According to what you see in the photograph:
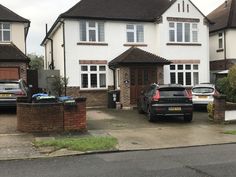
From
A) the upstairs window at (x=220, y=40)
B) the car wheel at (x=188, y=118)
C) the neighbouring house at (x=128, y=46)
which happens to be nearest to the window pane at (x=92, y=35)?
the neighbouring house at (x=128, y=46)

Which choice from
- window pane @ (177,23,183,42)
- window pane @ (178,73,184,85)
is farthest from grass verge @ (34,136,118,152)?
window pane @ (177,23,183,42)

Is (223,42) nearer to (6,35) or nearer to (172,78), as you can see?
(172,78)

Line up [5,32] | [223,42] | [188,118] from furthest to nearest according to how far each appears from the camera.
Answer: [223,42] < [5,32] < [188,118]

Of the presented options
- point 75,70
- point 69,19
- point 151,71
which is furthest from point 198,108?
point 69,19

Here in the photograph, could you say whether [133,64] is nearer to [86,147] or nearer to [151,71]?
[151,71]

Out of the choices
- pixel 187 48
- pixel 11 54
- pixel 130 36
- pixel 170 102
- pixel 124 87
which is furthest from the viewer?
pixel 187 48

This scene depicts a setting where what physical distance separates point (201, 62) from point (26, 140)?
17923mm

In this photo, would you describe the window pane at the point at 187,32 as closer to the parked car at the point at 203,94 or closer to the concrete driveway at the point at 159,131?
the parked car at the point at 203,94

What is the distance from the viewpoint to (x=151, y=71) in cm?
2494

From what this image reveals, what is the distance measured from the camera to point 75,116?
537 inches

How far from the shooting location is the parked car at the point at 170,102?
1677 cm

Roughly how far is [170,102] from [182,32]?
11232 millimetres

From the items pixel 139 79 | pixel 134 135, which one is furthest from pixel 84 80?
pixel 134 135

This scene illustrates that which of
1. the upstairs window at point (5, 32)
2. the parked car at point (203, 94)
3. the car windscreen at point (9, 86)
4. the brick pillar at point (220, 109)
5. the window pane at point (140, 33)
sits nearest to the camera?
the brick pillar at point (220, 109)
